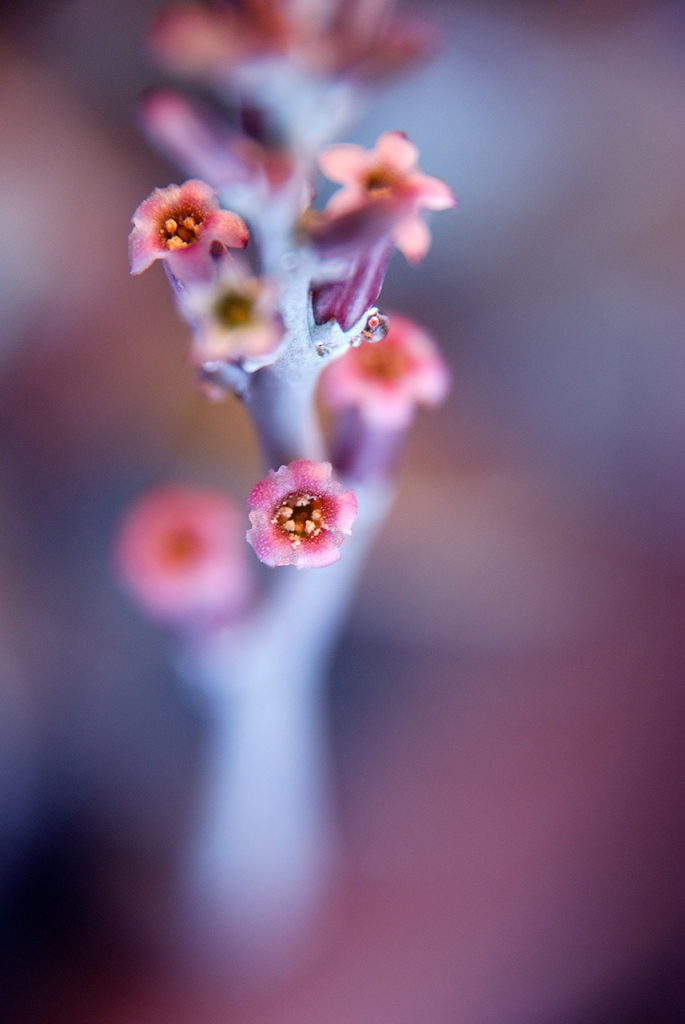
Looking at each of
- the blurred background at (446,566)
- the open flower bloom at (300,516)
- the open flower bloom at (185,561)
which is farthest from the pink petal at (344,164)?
the blurred background at (446,566)

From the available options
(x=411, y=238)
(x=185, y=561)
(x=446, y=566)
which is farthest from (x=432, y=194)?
(x=446, y=566)

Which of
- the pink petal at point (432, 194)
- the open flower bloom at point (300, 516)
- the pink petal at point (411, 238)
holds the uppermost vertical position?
the pink petal at point (432, 194)

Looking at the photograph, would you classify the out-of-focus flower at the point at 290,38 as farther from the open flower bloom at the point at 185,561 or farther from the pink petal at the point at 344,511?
the open flower bloom at the point at 185,561

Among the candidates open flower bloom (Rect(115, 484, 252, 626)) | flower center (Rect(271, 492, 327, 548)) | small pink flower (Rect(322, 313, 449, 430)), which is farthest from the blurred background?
flower center (Rect(271, 492, 327, 548))

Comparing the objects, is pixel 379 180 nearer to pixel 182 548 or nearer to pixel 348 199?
pixel 348 199

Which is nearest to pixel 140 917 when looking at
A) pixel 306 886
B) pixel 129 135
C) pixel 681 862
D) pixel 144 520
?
pixel 306 886
